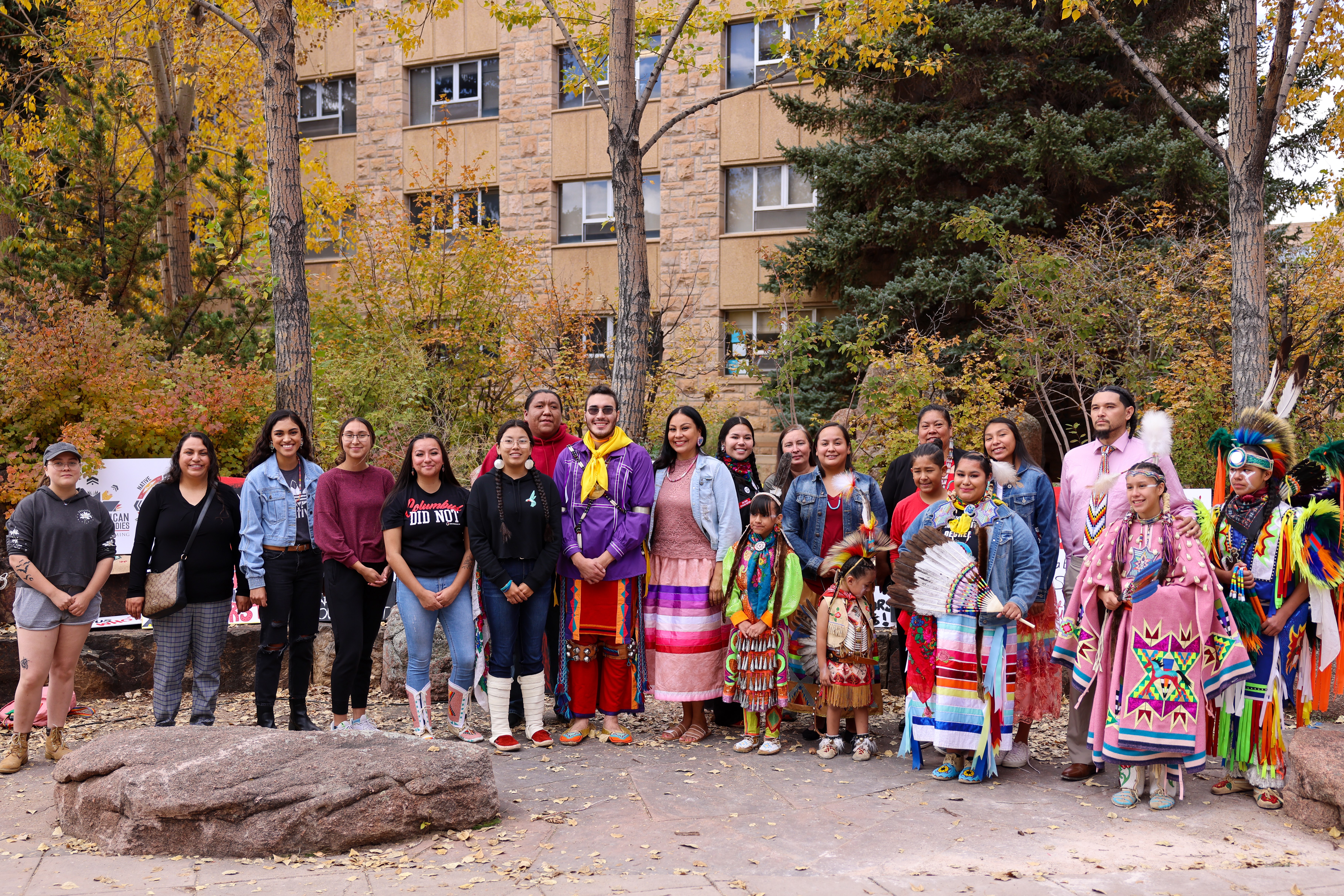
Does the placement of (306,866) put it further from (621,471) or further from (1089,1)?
(1089,1)

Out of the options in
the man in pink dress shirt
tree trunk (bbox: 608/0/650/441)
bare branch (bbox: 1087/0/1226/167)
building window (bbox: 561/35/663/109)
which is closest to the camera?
the man in pink dress shirt

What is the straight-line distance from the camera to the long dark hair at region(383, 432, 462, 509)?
596cm

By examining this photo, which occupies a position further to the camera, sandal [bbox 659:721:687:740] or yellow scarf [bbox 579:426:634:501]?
sandal [bbox 659:721:687:740]

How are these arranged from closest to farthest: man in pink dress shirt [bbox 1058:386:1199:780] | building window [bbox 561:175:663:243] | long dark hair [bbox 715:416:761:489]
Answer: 1. man in pink dress shirt [bbox 1058:386:1199:780]
2. long dark hair [bbox 715:416:761:489]
3. building window [bbox 561:175:663:243]

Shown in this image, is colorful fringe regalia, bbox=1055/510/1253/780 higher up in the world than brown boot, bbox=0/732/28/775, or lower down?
higher up

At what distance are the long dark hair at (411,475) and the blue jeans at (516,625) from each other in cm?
64

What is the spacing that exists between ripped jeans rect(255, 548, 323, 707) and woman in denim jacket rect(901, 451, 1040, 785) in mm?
3617

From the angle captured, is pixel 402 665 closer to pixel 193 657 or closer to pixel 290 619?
pixel 290 619

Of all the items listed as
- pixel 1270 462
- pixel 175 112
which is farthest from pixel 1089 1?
pixel 175 112

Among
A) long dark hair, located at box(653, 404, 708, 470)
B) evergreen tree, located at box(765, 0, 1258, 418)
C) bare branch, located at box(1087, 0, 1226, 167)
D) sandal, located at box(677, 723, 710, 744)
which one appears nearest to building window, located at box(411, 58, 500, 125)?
evergreen tree, located at box(765, 0, 1258, 418)

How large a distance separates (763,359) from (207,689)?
41.3ft

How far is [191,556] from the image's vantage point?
19.1 feet

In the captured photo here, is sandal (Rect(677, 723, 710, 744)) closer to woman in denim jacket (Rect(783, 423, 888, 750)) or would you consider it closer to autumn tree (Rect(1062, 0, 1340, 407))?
woman in denim jacket (Rect(783, 423, 888, 750))

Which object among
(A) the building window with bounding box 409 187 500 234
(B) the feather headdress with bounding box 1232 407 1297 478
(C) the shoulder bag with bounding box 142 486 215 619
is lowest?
(C) the shoulder bag with bounding box 142 486 215 619
